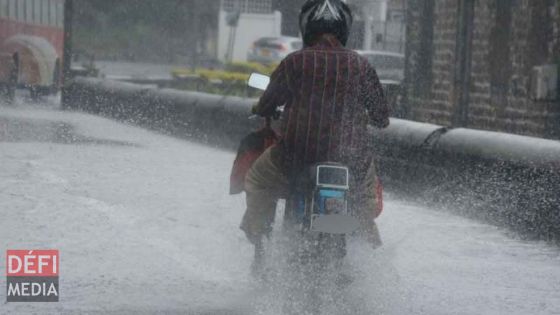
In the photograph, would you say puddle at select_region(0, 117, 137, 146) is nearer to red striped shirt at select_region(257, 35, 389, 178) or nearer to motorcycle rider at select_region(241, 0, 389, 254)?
motorcycle rider at select_region(241, 0, 389, 254)

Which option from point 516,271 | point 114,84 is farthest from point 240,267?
point 114,84

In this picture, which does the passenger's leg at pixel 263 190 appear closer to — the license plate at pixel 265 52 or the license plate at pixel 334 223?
the license plate at pixel 334 223

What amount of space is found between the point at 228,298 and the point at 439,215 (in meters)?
5.41

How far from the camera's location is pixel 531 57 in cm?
1977

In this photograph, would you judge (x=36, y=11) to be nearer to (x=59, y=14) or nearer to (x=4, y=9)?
(x=4, y=9)

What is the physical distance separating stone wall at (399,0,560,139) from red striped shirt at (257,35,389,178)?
1164cm

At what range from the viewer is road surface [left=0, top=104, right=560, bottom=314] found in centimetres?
763

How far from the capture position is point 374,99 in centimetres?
743

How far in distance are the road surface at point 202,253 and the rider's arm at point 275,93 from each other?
0.73m

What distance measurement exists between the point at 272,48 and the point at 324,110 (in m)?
50.5

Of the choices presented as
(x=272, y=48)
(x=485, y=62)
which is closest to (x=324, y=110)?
(x=485, y=62)

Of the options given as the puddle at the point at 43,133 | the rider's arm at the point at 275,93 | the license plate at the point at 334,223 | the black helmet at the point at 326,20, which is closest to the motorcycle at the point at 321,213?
the license plate at the point at 334,223

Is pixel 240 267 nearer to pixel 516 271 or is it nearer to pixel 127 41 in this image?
pixel 516 271

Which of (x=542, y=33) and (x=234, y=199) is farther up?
(x=542, y=33)
